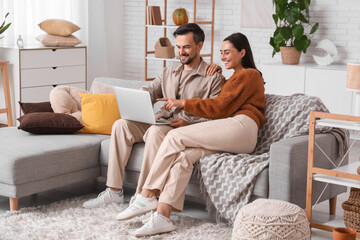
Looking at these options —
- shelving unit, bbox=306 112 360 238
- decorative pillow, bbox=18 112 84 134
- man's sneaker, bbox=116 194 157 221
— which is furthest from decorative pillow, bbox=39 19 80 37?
shelving unit, bbox=306 112 360 238

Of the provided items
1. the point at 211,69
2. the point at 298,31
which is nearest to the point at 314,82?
the point at 298,31

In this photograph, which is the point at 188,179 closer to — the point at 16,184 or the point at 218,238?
the point at 218,238

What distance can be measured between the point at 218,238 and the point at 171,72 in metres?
1.27

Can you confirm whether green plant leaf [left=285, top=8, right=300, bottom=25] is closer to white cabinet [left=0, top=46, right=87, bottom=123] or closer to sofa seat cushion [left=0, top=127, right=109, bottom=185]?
white cabinet [left=0, top=46, right=87, bottom=123]

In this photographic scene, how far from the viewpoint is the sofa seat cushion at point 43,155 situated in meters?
3.46

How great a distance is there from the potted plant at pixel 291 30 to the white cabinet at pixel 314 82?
148 mm

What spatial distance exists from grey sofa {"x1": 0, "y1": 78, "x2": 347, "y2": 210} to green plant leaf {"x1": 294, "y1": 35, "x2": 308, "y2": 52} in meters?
2.79

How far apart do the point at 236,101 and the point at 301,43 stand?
9.55ft

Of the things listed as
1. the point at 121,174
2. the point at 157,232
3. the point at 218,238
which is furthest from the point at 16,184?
the point at 218,238

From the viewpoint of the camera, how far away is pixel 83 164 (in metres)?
3.83

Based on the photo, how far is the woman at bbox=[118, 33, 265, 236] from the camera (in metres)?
3.33

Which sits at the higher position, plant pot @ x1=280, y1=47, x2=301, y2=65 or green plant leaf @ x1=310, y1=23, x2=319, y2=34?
green plant leaf @ x1=310, y1=23, x2=319, y2=34

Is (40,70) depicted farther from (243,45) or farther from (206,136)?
(206,136)

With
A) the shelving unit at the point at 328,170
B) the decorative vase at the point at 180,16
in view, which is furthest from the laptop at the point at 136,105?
the decorative vase at the point at 180,16
